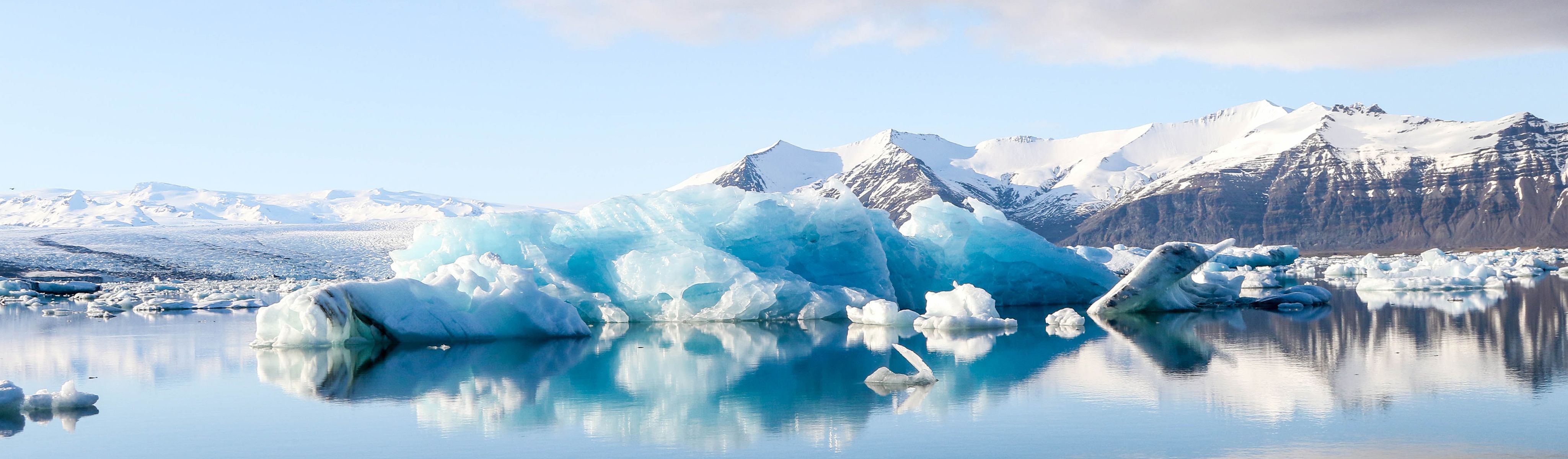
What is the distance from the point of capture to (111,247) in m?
50.2

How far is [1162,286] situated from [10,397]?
54.9 ft

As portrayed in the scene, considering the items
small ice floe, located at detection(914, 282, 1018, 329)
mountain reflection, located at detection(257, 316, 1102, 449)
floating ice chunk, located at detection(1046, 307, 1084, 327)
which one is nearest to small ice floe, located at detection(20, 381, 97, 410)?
mountain reflection, located at detection(257, 316, 1102, 449)

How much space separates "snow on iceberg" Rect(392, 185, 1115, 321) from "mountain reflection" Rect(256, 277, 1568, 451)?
56.0 inches

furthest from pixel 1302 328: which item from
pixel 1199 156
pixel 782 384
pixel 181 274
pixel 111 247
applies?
pixel 1199 156

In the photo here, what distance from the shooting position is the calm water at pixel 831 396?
753 cm

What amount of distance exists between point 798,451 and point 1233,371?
555cm

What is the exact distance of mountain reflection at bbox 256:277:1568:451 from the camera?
28.9 feet

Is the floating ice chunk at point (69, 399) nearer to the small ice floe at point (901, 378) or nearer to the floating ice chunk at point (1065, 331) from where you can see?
the small ice floe at point (901, 378)

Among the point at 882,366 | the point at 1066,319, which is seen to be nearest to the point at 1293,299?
the point at 1066,319

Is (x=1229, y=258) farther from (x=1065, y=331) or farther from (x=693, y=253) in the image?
(x=693, y=253)

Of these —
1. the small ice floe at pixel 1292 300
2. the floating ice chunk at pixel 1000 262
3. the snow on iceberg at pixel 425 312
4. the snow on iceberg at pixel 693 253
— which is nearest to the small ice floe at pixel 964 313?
the snow on iceberg at pixel 693 253

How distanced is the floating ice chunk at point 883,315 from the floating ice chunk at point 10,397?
11745mm

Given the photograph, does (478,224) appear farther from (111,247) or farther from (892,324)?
(111,247)

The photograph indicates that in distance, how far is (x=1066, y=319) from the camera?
18250mm
